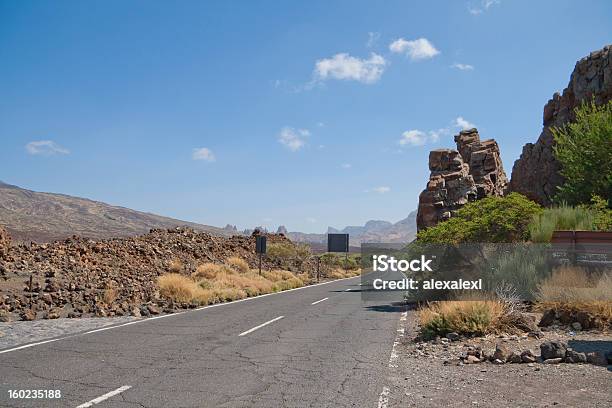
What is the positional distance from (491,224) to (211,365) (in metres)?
13.2

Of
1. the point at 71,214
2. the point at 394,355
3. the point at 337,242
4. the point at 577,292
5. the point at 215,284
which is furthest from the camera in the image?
the point at 71,214

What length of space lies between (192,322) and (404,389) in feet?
28.5

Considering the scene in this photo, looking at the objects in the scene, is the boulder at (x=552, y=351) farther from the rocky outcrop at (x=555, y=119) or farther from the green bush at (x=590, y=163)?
the rocky outcrop at (x=555, y=119)

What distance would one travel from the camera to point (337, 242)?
53500mm

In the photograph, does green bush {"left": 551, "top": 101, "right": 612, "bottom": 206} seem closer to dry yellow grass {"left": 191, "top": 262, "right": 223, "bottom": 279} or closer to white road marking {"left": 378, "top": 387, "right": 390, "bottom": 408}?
dry yellow grass {"left": 191, "top": 262, "right": 223, "bottom": 279}

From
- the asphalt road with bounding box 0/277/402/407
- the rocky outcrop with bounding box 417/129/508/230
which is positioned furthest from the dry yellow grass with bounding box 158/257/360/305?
the rocky outcrop with bounding box 417/129/508/230

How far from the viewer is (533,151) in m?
39.8

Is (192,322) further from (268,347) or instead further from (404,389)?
(404,389)

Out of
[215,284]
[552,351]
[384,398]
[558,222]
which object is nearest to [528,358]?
[552,351]

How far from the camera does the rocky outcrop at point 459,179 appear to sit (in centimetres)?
4028

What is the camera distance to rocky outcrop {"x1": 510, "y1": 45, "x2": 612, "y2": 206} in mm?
35562

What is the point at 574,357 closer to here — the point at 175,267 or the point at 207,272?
the point at 207,272

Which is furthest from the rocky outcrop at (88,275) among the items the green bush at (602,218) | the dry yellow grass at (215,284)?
the green bush at (602,218)

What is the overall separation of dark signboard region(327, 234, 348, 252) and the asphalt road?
37.8 metres
